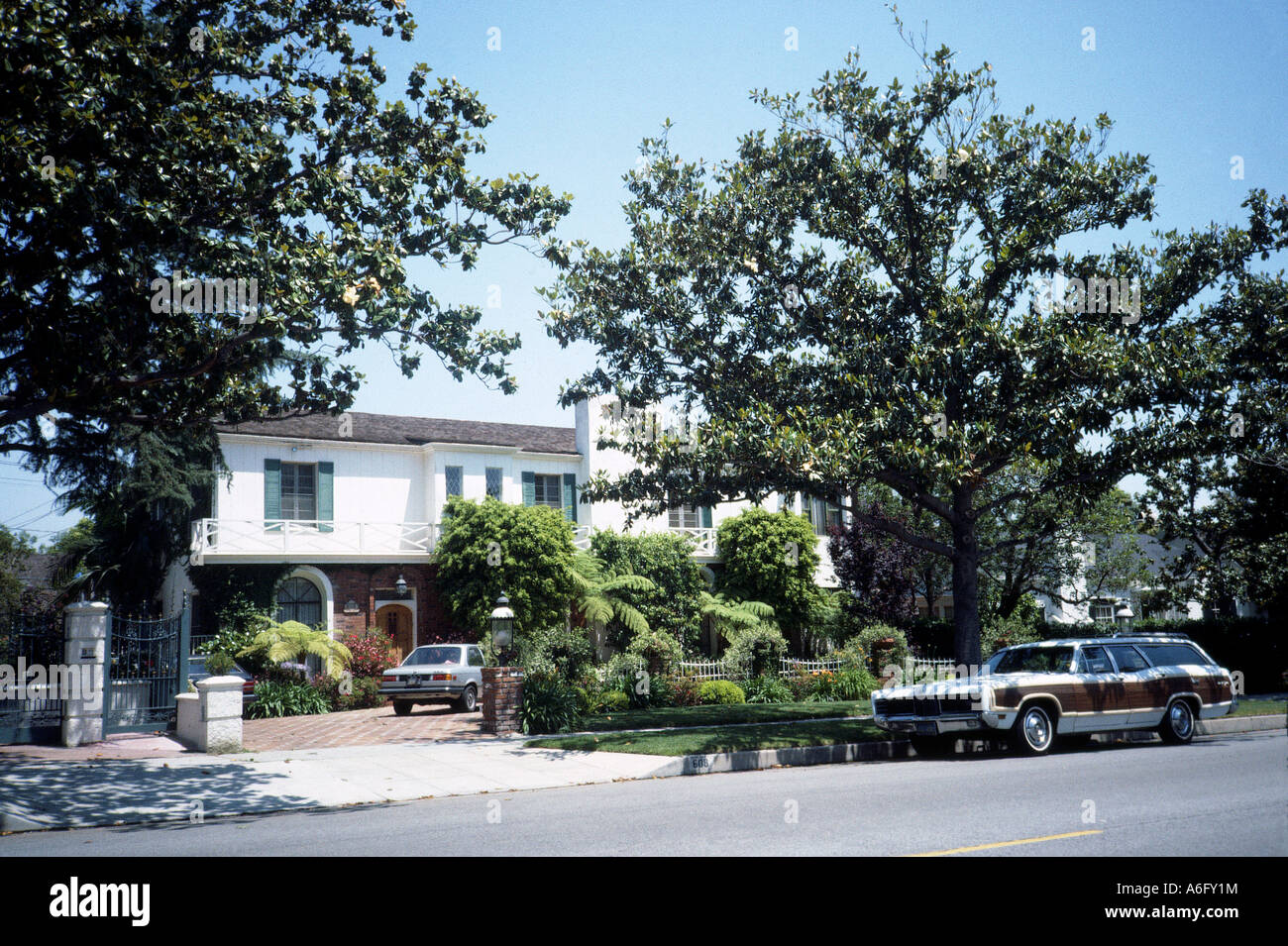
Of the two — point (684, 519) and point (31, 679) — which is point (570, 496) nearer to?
point (684, 519)

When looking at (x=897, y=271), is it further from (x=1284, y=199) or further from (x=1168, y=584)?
(x=1168, y=584)

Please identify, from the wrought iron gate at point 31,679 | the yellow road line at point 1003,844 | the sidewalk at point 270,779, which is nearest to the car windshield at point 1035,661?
the sidewalk at point 270,779

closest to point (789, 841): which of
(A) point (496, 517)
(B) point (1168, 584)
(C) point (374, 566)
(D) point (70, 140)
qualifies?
(D) point (70, 140)

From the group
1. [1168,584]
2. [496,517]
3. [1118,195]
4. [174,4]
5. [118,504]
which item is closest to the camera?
[174,4]

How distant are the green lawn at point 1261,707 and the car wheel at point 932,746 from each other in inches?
265

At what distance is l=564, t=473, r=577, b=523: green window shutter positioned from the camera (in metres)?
32.0

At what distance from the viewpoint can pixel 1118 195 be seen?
16.5 m

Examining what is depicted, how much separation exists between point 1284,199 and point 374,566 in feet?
76.3

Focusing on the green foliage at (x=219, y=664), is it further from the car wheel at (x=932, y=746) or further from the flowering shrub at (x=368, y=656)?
the car wheel at (x=932, y=746)

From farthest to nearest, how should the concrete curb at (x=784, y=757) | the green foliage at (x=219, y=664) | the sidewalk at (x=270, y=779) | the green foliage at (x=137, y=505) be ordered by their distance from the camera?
the green foliage at (x=219, y=664), the green foliage at (x=137, y=505), the concrete curb at (x=784, y=757), the sidewalk at (x=270, y=779)

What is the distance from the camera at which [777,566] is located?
100 feet

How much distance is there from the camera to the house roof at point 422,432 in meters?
28.6

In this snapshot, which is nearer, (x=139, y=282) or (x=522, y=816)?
(x=522, y=816)

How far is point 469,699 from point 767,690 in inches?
292
